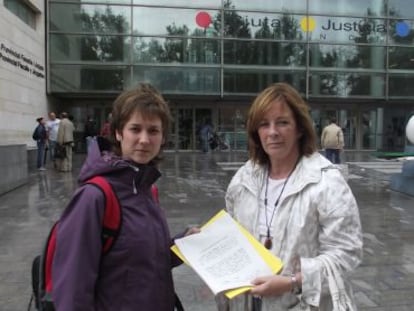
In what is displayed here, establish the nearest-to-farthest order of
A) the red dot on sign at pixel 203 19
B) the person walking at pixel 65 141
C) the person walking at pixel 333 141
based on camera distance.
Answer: the person walking at pixel 65 141
the person walking at pixel 333 141
the red dot on sign at pixel 203 19

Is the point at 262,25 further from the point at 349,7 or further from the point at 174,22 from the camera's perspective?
the point at 349,7

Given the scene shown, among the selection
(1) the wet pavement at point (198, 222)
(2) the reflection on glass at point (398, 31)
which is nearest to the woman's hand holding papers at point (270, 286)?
(1) the wet pavement at point (198, 222)

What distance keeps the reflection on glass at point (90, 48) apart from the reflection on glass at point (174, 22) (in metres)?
1.08

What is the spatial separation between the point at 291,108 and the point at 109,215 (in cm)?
87

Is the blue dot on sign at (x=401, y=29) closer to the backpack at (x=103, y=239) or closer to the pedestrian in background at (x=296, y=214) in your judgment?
the pedestrian in background at (x=296, y=214)

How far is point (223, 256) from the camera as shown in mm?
1847

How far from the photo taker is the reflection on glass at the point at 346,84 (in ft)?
77.8

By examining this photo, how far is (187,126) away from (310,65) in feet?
22.7

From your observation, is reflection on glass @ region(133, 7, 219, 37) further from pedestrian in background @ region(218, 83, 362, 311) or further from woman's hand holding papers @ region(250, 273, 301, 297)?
woman's hand holding papers @ region(250, 273, 301, 297)

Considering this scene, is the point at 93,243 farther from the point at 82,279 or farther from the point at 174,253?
the point at 174,253

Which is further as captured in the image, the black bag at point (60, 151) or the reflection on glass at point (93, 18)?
the reflection on glass at point (93, 18)


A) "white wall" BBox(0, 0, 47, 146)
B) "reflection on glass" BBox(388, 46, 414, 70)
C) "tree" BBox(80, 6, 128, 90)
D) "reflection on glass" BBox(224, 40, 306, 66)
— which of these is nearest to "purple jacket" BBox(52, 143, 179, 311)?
"white wall" BBox(0, 0, 47, 146)

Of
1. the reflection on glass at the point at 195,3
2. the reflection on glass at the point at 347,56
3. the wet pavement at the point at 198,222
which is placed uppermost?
the reflection on glass at the point at 195,3

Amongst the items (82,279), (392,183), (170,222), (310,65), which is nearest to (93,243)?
(82,279)
